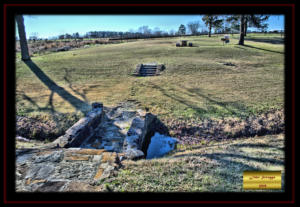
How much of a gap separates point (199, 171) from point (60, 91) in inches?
378

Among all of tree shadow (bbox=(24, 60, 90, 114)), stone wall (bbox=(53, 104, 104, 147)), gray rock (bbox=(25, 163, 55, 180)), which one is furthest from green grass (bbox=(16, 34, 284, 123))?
gray rock (bbox=(25, 163, 55, 180))

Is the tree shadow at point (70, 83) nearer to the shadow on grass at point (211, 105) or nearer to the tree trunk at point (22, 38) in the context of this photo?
the shadow on grass at point (211, 105)

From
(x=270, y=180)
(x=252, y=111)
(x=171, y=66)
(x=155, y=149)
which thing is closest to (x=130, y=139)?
(x=155, y=149)

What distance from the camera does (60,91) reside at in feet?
34.5

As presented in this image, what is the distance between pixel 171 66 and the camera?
14.3 m

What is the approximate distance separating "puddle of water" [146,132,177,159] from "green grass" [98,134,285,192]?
1.79 m

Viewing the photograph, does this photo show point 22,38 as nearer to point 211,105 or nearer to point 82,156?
point 82,156

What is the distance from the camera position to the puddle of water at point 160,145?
583 cm

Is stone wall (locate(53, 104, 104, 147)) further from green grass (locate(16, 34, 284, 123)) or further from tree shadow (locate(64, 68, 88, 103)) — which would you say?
tree shadow (locate(64, 68, 88, 103))

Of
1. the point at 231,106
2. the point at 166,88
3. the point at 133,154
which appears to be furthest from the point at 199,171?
the point at 166,88

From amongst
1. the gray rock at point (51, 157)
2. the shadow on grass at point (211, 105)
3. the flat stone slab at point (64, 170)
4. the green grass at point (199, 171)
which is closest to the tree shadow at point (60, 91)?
the gray rock at point (51, 157)
